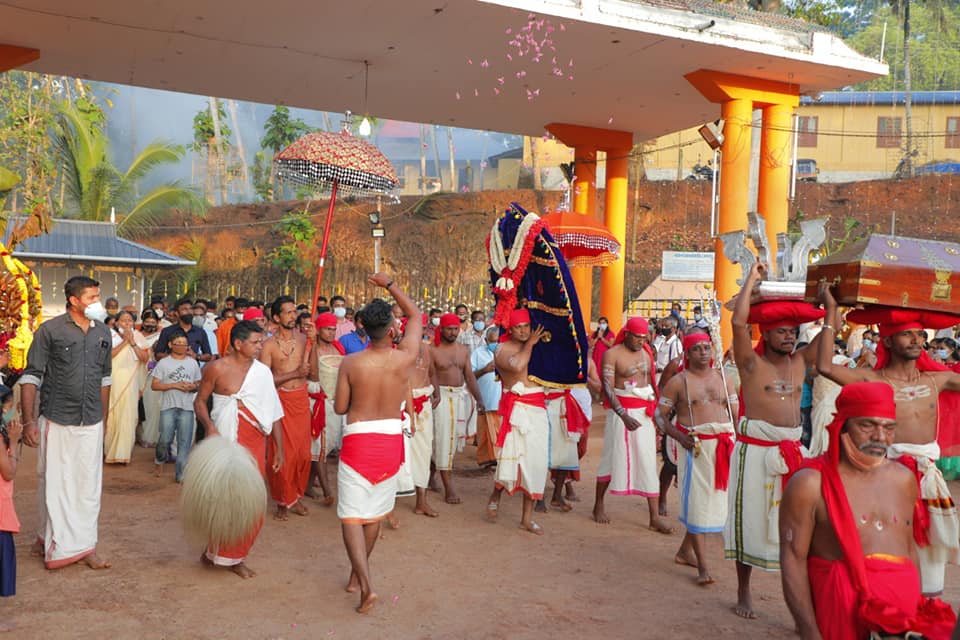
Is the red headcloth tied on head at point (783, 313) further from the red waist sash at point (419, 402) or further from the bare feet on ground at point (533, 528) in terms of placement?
the red waist sash at point (419, 402)

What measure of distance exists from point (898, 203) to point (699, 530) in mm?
28056

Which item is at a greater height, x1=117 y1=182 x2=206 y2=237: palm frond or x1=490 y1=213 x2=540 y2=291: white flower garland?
x1=117 y1=182 x2=206 y2=237: palm frond

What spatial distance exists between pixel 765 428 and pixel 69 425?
462 centimetres

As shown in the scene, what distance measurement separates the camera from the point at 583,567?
253 inches

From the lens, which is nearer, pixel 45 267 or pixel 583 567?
pixel 583 567

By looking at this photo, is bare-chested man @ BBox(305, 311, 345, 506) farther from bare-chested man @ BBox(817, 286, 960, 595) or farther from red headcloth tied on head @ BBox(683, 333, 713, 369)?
bare-chested man @ BBox(817, 286, 960, 595)

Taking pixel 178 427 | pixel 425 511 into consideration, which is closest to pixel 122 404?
pixel 178 427

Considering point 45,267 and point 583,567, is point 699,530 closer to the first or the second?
point 583,567

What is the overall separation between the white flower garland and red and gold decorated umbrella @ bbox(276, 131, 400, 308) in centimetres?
175

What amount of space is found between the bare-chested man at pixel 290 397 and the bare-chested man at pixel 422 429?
3.35 ft

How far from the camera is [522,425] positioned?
24.6ft

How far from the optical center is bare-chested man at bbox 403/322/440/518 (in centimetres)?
804

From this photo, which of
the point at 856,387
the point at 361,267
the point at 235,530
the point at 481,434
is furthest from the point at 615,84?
the point at 361,267

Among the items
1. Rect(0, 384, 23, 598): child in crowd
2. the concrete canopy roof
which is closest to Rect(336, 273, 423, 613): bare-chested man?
Rect(0, 384, 23, 598): child in crowd
